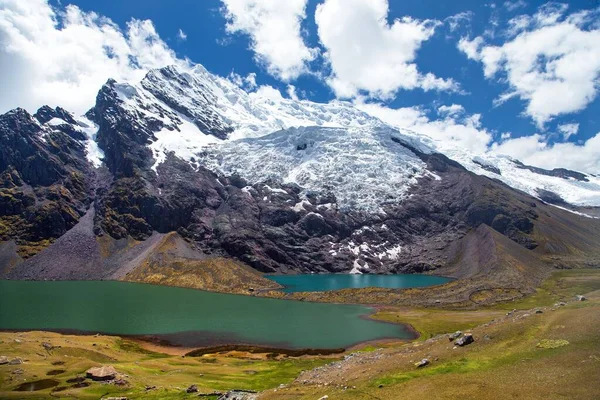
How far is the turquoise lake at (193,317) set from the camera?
349 ft

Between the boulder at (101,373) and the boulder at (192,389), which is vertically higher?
the boulder at (101,373)

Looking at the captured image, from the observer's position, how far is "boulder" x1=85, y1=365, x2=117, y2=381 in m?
51.0

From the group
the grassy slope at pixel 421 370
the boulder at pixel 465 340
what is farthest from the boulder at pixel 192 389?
the boulder at pixel 465 340

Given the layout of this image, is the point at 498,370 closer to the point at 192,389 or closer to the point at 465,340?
the point at 465,340

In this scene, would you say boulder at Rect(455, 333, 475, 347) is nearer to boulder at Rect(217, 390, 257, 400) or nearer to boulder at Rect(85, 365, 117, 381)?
boulder at Rect(217, 390, 257, 400)

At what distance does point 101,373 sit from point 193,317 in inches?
3222

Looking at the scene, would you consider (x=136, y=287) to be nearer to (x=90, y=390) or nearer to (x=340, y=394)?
(x=90, y=390)

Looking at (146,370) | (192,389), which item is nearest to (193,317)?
(146,370)

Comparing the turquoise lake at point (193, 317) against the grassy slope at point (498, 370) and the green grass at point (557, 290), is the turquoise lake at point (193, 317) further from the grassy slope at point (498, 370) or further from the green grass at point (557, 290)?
the grassy slope at point (498, 370)

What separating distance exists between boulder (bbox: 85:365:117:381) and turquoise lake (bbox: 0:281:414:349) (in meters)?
Result: 47.6

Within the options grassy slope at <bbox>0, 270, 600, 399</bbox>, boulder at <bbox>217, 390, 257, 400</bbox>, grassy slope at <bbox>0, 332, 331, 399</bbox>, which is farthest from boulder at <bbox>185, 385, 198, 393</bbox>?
boulder at <bbox>217, 390, 257, 400</bbox>

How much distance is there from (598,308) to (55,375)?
2507 inches

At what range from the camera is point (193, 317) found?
431ft

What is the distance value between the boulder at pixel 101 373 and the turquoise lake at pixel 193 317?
4758cm
